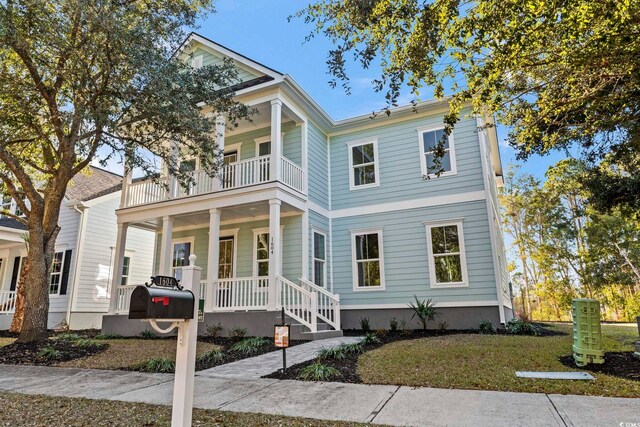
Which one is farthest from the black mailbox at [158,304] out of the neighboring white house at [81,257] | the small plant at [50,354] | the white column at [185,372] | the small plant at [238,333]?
the neighboring white house at [81,257]

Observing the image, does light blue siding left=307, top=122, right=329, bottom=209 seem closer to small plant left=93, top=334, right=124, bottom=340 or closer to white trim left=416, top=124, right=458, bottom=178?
white trim left=416, top=124, right=458, bottom=178

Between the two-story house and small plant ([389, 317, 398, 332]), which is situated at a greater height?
the two-story house

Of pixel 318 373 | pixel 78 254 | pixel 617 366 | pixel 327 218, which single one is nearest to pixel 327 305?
pixel 327 218

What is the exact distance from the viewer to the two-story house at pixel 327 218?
1060cm

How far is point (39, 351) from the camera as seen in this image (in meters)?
7.84

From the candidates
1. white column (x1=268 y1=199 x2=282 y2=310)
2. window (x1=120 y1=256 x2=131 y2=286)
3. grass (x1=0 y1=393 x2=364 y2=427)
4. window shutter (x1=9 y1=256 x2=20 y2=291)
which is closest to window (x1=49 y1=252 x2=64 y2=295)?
window (x1=120 y1=256 x2=131 y2=286)

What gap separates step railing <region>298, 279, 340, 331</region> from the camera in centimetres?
1042

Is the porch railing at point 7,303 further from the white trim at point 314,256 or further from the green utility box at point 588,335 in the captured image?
the green utility box at point 588,335

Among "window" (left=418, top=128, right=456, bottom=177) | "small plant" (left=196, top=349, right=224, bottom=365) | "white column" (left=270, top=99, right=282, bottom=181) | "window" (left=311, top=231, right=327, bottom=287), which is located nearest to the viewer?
"small plant" (left=196, top=349, right=224, bottom=365)

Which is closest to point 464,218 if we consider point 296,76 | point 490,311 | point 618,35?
point 490,311

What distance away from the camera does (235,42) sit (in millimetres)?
13047

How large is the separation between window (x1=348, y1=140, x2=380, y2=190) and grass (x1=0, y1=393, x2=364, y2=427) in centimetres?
996

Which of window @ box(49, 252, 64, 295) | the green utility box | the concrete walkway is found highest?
window @ box(49, 252, 64, 295)

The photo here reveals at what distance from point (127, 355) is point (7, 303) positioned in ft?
41.5
